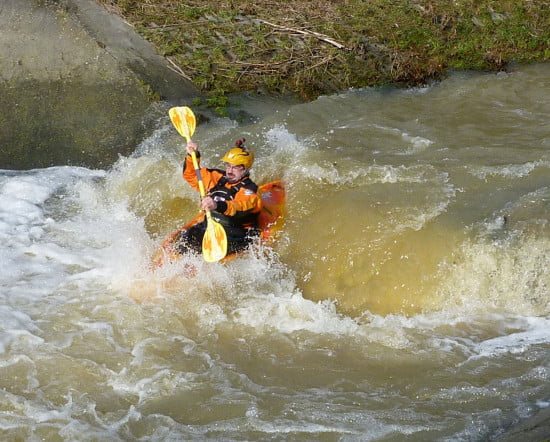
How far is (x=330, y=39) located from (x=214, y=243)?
5.69 m

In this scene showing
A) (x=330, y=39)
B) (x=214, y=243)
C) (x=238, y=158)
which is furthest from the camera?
(x=330, y=39)

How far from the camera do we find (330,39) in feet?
35.6

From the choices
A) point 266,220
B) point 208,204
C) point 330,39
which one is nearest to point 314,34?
point 330,39

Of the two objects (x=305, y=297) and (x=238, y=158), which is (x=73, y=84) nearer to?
(x=238, y=158)

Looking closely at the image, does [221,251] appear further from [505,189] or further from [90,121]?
[90,121]

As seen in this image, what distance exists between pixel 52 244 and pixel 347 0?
721 centimetres

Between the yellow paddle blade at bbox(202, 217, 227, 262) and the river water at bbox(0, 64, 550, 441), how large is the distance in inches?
12.4

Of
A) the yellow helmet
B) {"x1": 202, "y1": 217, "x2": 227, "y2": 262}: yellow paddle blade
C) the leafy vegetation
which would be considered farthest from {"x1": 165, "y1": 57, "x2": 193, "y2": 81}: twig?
{"x1": 202, "y1": 217, "x2": 227, "y2": 262}: yellow paddle blade

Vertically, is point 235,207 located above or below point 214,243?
above

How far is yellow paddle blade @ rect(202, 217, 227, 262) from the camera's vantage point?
6137mm

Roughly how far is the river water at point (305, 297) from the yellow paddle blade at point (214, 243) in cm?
32

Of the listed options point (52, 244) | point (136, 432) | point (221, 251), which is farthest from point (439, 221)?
point (52, 244)

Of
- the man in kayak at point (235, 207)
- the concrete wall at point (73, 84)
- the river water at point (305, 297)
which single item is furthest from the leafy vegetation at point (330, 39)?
the man in kayak at point (235, 207)

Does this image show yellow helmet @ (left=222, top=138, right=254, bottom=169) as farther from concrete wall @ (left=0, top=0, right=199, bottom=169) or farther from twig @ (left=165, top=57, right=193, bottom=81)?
twig @ (left=165, top=57, right=193, bottom=81)
